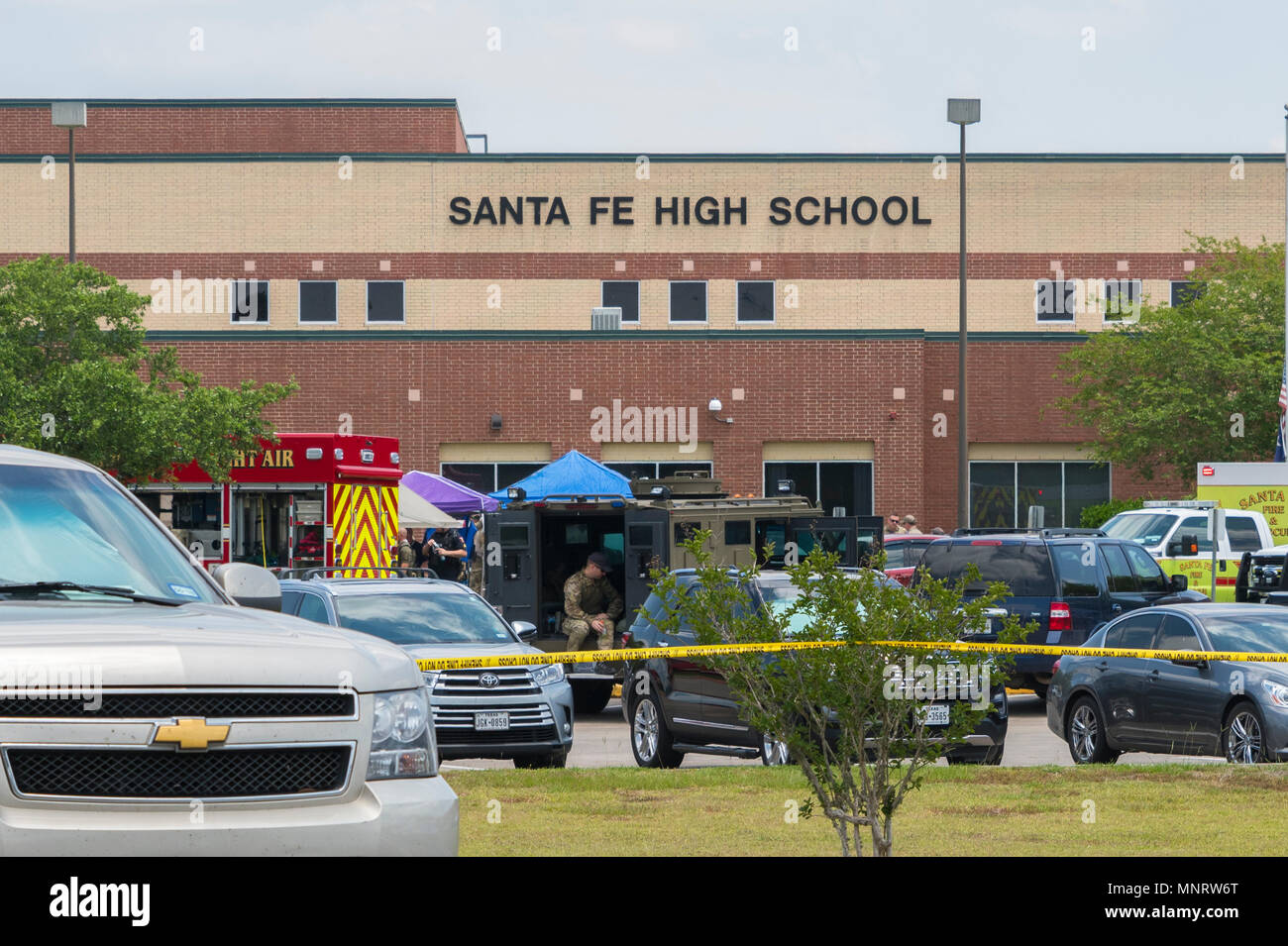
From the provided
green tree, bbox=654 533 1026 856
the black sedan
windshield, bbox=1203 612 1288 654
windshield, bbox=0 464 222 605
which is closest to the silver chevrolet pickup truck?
windshield, bbox=0 464 222 605

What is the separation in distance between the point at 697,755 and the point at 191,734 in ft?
41.8

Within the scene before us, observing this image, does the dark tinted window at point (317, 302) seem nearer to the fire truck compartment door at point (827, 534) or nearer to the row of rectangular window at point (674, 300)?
the row of rectangular window at point (674, 300)

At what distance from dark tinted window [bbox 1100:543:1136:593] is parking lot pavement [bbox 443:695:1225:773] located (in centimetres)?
182

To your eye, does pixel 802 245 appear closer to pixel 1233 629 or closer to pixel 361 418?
pixel 361 418

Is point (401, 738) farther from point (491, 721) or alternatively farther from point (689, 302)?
point (689, 302)

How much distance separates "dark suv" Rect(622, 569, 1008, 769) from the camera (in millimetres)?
14344

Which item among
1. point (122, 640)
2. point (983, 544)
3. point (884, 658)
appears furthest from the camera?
point (983, 544)

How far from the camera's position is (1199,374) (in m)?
37.0

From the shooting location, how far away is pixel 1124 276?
44.3 m

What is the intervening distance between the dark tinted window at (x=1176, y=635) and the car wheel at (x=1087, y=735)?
83 centimetres

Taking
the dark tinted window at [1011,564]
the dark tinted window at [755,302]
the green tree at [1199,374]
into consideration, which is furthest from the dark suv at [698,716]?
the dark tinted window at [755,302]
